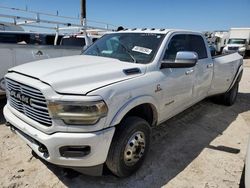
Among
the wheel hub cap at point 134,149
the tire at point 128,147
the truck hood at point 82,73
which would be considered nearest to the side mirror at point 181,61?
the truck hood at point 82,73

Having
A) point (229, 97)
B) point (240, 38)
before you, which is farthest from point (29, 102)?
point (240, 38)

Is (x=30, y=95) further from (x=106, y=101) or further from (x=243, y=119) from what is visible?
(x=243, y=119)

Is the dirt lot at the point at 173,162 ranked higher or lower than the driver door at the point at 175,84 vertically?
lower

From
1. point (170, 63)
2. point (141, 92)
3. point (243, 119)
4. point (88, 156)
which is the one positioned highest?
point (170, 63)

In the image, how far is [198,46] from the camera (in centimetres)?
475

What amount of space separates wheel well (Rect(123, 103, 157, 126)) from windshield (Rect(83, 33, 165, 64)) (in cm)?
60

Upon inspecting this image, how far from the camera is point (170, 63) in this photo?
3.43 metres

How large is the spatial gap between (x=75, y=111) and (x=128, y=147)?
2.93ft

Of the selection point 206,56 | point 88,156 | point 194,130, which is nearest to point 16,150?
point 88,156

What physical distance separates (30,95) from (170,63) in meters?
1.85

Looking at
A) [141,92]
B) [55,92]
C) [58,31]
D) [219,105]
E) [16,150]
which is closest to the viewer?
[55,92]

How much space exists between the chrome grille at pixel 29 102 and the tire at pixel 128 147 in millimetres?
771

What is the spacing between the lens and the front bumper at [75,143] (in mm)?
2461

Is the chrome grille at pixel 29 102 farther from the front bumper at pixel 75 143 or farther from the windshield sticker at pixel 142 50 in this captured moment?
the windshield sticker at pixel 142 50
